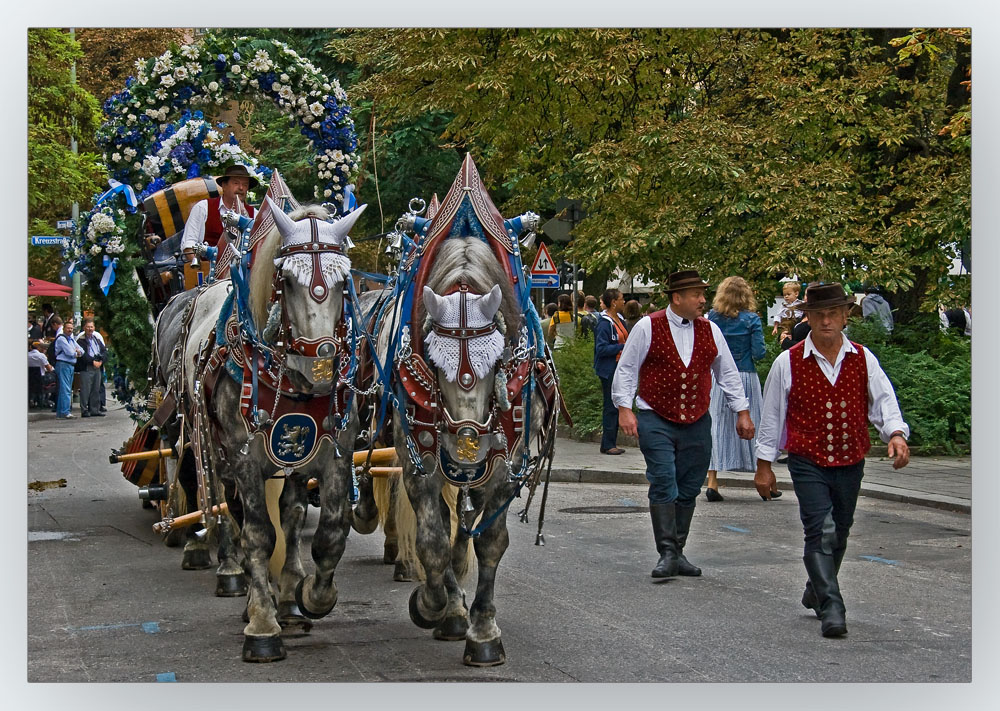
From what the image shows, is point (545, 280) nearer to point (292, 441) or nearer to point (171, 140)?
point (171, 140)

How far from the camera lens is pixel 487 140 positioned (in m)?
17.6

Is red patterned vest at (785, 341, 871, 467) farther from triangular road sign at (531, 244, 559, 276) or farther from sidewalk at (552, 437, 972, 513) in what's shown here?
triangular road sign at (531, 244, 559, 276)

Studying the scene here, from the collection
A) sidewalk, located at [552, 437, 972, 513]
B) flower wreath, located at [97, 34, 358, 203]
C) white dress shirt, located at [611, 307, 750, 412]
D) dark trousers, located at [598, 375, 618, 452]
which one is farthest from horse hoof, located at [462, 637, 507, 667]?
dark trousers, located at [598, 375, 618, 452]

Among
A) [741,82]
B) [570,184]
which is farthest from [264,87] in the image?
[741,82]

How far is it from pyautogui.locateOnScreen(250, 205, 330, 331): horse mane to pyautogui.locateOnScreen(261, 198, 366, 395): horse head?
0.15 m

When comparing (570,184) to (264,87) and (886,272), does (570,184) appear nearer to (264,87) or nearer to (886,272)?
Result: (886,272)

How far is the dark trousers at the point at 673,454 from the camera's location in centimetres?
876

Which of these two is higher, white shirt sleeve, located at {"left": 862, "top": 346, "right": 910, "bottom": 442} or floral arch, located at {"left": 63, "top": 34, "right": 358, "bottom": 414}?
floral arch, located at {"left": 63, "top": 34, "right": 358, "bottom": 414}

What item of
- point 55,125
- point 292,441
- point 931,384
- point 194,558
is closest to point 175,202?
point 194,558

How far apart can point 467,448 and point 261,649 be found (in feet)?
4.55

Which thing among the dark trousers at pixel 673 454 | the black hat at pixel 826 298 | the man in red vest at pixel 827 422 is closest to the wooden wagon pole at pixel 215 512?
the dark trousers at pixel 673 454

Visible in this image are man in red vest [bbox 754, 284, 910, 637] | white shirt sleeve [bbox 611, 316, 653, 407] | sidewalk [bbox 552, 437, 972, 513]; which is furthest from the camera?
sidewalk [bbox 552, 437, 972, 513]

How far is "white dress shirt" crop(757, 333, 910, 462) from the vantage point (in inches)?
282

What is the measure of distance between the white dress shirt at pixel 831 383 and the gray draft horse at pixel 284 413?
225 cm
